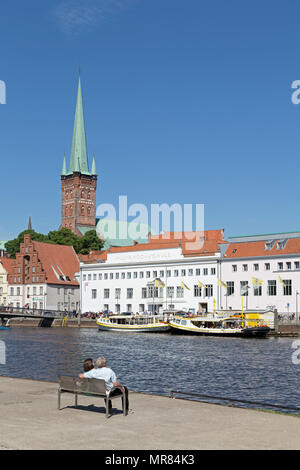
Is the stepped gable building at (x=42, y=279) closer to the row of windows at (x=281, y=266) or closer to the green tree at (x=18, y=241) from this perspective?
the green tree at (x=18, y=241)

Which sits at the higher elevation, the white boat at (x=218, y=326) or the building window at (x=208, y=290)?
the building window at (x=208, y=290)

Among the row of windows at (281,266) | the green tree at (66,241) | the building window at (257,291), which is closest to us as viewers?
the row of windows at (281,266)

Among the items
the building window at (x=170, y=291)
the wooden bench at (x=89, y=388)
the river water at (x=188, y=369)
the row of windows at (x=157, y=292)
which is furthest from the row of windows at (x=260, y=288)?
the wooden bench at (x=89, y=388)

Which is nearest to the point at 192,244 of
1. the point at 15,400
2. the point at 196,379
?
the point at 196,379

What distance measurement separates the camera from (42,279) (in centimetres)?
13038

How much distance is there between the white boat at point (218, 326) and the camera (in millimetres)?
81812

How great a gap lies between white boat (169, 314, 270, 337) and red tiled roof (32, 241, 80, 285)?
4361 centimetres

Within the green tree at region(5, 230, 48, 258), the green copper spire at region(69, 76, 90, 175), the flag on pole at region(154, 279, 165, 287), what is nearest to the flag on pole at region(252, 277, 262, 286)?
the flag on pole at region(154, 279, 165, 287)

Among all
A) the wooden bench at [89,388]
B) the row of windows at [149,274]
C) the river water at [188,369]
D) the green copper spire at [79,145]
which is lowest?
the river water at [188,369]

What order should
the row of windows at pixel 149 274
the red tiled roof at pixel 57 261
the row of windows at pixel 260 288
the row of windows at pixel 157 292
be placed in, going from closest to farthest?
the row of windows at pixel 260 288 → the row of windows at pixel 157 292 → the row of windows at pixel 149 274 → the red tiled roof at pixel 57 261

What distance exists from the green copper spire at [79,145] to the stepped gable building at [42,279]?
5902 cm

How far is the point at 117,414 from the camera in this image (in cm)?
1468

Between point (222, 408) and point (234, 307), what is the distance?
87733mm
